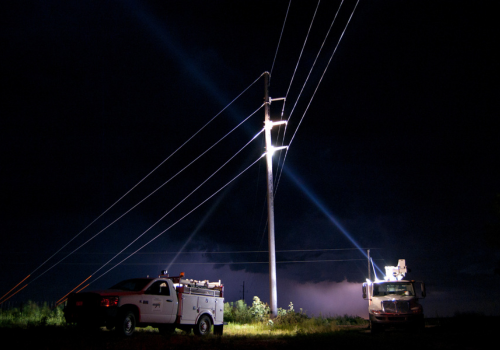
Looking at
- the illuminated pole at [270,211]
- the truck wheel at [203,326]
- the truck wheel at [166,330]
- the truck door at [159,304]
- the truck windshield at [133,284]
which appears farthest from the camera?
the illuminated pole at [270,211]

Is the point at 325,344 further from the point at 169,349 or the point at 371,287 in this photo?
the point at 371,287

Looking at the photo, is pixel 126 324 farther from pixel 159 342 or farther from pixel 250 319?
pixel 250 319

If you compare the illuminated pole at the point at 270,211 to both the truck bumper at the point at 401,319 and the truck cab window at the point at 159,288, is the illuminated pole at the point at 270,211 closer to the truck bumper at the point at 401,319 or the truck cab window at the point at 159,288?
the truck bumper at the point at 401,319

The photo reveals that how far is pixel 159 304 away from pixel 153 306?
0.95 ft

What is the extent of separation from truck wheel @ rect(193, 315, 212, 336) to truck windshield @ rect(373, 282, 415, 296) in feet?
26.5

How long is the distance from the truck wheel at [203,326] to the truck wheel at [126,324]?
11.4ft

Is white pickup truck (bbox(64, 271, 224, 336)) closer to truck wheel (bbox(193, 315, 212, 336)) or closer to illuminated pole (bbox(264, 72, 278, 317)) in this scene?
truck wheel (bbox(193, 315, 212, 336))

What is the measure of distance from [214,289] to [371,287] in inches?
301

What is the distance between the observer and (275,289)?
20.4 metres

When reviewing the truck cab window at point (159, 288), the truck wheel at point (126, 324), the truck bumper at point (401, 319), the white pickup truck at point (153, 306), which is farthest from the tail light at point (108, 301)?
the truck bumper at point (401, 319)

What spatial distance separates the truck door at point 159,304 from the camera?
1338 cm

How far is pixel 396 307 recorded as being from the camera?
18.0m

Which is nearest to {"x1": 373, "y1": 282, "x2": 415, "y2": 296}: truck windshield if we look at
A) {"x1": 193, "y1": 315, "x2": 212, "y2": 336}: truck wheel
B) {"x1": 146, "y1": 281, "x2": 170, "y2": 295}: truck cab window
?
{"x1": 193, "y1": 315, "x2": 212, "y2": 336}: truck wheel

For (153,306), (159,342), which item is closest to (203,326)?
(153,306)
